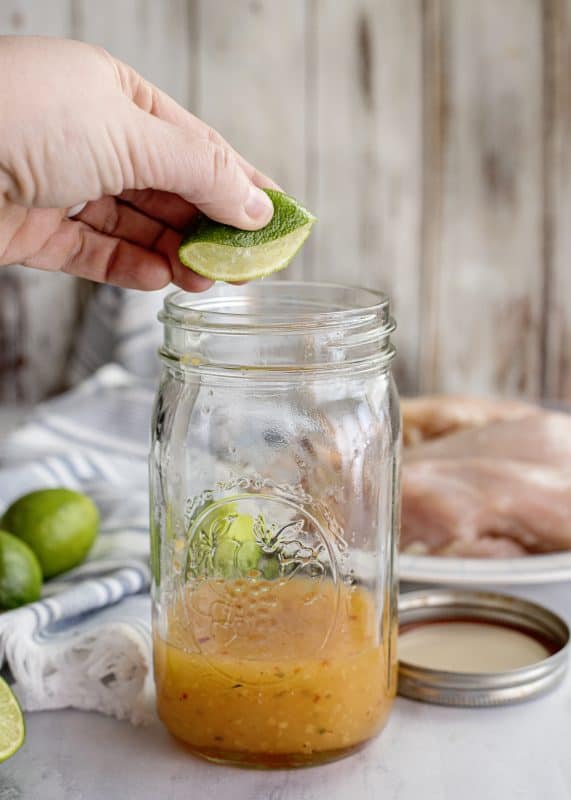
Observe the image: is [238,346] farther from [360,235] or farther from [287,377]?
[360,235]

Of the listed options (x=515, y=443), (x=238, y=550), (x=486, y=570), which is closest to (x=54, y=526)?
(x=238, y=550)

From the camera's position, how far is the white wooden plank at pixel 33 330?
1.98 m

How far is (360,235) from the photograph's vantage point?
1.97 meters

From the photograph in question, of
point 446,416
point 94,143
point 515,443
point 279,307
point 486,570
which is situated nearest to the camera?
point 94,143

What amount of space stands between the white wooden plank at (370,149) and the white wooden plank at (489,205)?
51mm

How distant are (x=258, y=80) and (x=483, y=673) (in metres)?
1.36

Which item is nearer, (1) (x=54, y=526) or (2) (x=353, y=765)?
(2) (x=353, y=765)

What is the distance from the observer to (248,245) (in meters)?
0.74

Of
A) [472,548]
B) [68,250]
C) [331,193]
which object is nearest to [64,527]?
[68,250]

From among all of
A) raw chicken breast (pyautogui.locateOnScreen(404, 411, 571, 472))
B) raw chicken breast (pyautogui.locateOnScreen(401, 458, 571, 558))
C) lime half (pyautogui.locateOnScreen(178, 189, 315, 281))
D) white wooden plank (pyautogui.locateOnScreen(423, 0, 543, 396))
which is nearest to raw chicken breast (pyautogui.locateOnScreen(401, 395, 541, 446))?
raw chicken breast (pyautogui.locateOnScreen(404, 411, 571, 472))

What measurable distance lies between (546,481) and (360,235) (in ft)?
3.09

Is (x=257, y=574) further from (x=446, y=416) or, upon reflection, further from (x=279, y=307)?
(x=446, y=416)

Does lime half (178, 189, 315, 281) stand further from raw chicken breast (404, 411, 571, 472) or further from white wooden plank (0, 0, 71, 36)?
white wooden plank (0, 0, 71, 36)

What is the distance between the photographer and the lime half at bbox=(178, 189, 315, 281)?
0.73 metres
